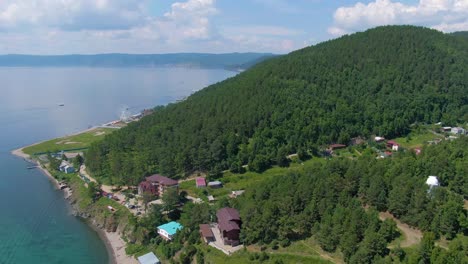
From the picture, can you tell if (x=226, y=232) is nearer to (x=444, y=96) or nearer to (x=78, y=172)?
(x=78, y=172)

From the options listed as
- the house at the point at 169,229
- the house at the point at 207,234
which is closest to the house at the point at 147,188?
the house at the point at 169,229

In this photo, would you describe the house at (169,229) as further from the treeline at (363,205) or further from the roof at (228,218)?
the treeline at (363,205)

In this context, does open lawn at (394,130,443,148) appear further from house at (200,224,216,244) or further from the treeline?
house at (200,224,216,244)

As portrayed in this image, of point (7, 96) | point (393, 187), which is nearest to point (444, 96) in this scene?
point (393, 187)

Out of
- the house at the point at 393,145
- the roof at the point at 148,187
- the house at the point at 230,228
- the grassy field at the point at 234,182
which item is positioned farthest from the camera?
the house at the point at 393,145

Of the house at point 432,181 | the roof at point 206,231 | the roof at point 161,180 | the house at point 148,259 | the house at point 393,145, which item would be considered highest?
the house at point 432,181

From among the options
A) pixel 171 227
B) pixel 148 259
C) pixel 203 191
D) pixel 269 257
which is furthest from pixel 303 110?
pixel 148 259

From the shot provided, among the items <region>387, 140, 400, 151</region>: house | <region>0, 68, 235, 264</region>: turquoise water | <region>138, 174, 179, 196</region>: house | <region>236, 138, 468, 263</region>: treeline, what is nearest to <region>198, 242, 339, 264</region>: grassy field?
<region>236, 138, 468, 263</region>: treeline
